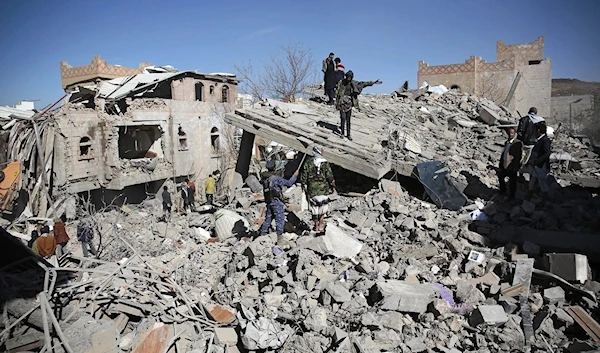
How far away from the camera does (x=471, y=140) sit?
37.6 feet

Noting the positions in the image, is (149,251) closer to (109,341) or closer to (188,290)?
(188,290)

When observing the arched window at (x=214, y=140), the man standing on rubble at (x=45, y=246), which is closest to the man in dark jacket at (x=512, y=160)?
the man standing on rubble at (x=45, y=246)

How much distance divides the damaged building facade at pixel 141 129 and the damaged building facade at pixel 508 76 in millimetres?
13389

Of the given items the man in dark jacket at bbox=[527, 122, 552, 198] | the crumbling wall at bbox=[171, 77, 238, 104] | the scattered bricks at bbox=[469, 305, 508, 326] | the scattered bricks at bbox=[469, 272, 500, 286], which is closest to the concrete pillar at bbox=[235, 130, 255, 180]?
the man in dark jacket at bbox=[527, 122, 552, 198]

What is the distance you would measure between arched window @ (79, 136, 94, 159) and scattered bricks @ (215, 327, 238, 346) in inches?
539

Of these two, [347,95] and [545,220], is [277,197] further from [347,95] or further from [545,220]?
[545,220]

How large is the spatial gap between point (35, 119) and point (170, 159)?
634cm

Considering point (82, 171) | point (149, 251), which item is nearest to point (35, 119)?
point (82, 171)

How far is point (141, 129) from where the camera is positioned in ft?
61.5

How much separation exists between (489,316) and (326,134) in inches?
248

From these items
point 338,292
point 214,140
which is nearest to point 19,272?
point 338,292

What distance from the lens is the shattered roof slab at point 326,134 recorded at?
7988 mm

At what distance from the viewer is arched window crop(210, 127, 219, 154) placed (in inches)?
837

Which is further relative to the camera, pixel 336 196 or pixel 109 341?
pixel 336 196
